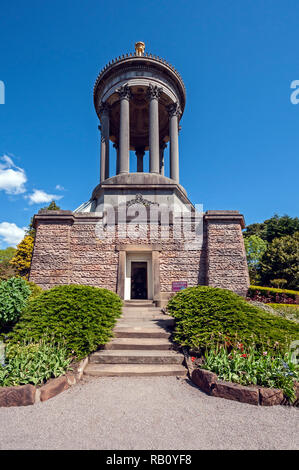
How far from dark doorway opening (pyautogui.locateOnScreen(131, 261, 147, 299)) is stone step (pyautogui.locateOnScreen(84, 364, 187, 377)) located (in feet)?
27.5

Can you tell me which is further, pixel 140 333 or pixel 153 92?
pixel 153 92

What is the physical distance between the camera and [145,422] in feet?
12.9

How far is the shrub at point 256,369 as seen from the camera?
4.88 metres

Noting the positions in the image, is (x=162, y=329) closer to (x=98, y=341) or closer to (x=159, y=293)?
(x=98, y=341)

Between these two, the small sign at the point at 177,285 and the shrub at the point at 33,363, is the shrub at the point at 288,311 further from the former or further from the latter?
the shrub at the point at 33,363

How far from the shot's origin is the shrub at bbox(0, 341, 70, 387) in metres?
4.98

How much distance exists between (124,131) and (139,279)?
12.6 metres

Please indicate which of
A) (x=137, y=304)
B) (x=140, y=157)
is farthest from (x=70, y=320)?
(x=140, y=157)

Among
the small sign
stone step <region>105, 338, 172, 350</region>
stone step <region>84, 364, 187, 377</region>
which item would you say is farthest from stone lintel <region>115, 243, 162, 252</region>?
stone step <region>84, 364, 187, 377</region>

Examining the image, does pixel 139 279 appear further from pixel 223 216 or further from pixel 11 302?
pixel 11 302

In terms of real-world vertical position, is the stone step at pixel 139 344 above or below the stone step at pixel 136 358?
above

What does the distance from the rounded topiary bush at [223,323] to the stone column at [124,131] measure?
1410cm

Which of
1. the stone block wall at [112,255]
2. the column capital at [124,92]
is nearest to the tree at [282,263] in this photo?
the stone block wall at [112,255]

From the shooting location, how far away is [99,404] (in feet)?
15.1
